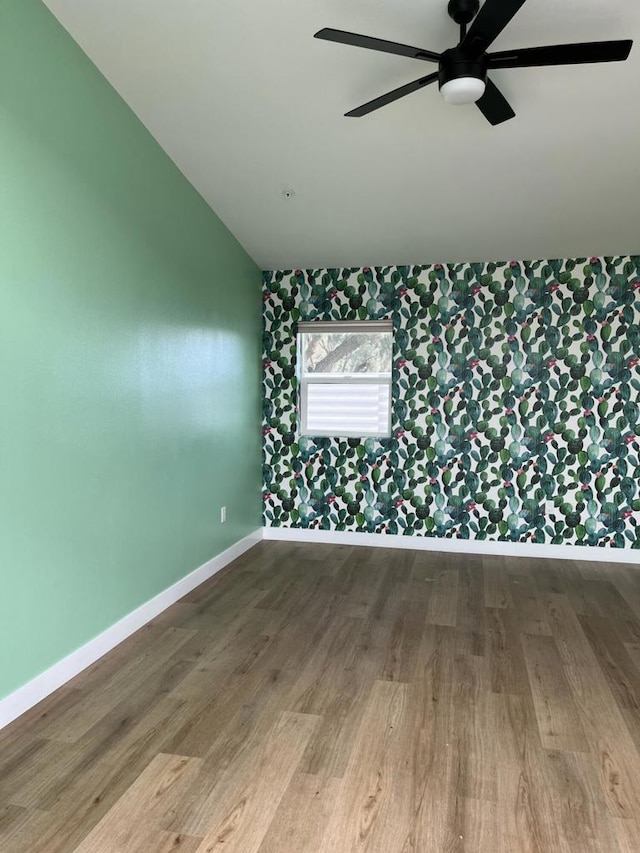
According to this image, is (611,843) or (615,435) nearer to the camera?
(611,843)

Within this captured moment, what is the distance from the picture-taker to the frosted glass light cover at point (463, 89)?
240cm

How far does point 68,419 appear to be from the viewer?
9.14 ft

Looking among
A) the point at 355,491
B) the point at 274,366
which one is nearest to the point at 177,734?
the point at 355,491

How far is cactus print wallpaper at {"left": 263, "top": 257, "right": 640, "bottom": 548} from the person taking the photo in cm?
493

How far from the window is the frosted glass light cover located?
2838mm

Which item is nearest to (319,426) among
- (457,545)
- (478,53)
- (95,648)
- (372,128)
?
(457,545)

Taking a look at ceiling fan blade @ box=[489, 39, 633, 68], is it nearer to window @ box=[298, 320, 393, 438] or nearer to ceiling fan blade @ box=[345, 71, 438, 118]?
ceiling fan blade @ box=[345, 71, 438, 118]

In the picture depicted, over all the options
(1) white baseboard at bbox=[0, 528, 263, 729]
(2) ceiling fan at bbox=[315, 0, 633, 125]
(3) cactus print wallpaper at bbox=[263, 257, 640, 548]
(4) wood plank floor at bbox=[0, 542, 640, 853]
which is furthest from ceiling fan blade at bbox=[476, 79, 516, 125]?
(1) white baseboard at bbox=[0, 528, 263, 729]

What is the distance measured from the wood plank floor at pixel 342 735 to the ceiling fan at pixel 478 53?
8.27 ft

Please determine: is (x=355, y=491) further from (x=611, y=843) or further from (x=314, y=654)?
(x=611, y=843)

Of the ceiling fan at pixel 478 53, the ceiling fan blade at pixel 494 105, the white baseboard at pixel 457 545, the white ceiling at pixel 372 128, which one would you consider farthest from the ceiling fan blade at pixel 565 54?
the white baseboard at pixel 457 545

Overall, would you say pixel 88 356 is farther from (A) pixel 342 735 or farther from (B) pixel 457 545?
(B) pixel 457 545

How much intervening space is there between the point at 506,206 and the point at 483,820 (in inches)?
142

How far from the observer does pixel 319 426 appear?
217 inches
